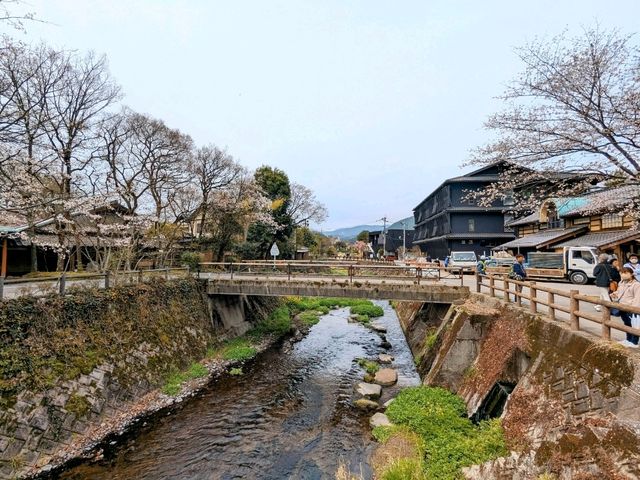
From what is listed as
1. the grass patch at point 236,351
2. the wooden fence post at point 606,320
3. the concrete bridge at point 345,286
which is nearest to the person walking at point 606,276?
the wooden fence post at point 606,320

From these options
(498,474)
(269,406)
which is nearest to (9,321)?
(269,406)

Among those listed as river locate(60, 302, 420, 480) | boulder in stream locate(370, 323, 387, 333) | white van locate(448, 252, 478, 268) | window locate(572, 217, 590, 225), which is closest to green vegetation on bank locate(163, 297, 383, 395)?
river locate(60, 302, 420, 480)

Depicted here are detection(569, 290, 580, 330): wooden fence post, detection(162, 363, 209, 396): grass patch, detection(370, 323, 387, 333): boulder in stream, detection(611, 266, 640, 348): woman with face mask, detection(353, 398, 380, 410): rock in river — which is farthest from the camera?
detection(370, 323, 387, 333): boulder in stream

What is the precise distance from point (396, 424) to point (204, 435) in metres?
5.87

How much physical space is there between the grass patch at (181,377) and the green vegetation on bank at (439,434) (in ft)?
26.4

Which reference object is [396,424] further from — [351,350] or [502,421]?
[351,350]

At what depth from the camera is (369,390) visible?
12727mm

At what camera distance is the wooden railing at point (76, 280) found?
10.2 meters

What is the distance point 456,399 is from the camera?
10.5m

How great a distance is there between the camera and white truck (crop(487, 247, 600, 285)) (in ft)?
62.1

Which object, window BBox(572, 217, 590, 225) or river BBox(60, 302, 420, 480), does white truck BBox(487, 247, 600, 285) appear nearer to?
window BBox(572, 217, 590, 225)

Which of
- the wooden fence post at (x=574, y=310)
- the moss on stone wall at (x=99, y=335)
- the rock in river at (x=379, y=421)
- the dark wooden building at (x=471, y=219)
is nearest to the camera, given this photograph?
the wooden fence post at (x=574, y=310)

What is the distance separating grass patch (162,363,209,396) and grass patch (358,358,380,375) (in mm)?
7352

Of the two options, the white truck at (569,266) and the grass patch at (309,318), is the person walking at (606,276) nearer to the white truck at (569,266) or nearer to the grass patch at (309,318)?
the white truck at (569,266)
